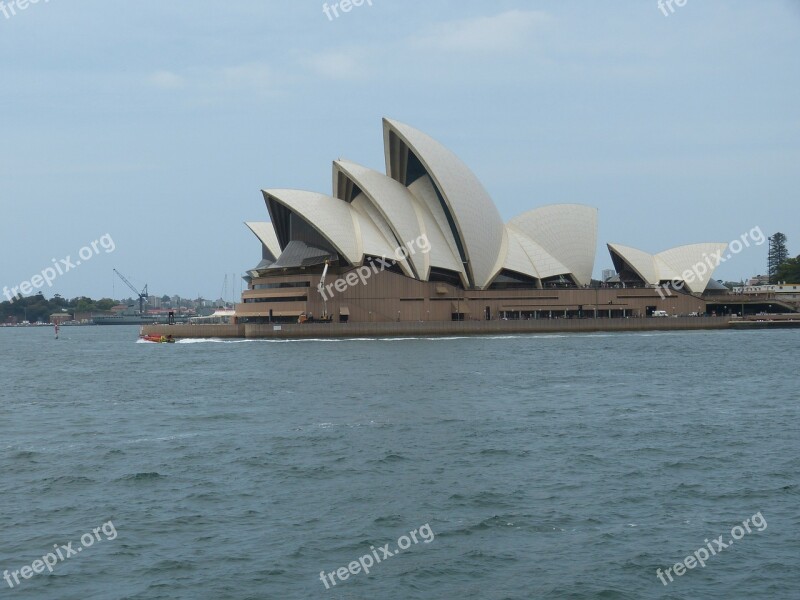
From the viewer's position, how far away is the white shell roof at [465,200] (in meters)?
83.7

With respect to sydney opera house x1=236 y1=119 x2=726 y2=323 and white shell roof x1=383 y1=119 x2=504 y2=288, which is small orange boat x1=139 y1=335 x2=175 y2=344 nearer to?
sydney opera house x1=236 y1=119 x2=726 y2=323

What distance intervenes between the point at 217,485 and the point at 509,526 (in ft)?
23.1

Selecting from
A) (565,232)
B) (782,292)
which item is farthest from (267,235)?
(782,292)

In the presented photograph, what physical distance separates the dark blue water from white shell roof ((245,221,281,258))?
60.4m

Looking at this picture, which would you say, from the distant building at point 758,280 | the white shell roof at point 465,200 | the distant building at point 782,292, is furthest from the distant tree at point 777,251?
the white shell roof at point 465,200

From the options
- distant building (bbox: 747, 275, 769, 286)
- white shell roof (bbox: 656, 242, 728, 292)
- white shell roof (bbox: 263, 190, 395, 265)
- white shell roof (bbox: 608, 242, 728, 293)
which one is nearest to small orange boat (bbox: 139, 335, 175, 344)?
white shell roof (bbox: 263, 190, 395, 265)

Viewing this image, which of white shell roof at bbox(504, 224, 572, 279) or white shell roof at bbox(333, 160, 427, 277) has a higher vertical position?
white shell roof at bbox(333, 160, 427, 277)

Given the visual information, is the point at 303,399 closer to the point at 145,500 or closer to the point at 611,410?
the point at 611,410

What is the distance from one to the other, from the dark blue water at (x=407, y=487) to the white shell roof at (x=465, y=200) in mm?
46013

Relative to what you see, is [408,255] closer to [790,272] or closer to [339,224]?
[339,224]

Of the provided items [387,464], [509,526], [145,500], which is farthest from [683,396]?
[145,500]

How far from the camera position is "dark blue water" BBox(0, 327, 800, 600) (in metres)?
14.2

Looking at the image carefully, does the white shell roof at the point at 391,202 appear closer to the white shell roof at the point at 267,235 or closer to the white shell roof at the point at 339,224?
the white shell roof at the point at 339,224

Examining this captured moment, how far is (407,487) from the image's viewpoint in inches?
771
